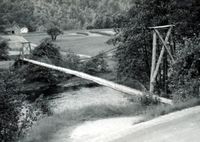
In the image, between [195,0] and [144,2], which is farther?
[144,2]

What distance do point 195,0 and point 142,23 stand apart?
2024 millimetres

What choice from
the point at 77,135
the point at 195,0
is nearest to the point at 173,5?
the point at 195,0

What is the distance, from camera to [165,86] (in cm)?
1090

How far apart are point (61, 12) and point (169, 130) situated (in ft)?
302

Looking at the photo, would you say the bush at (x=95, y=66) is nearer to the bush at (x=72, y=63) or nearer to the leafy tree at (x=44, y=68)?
the bush at (x=72, y=63)

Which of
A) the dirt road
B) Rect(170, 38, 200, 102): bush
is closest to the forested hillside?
Rect(170, 38, 200, 102): bush

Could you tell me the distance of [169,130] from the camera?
6.50m

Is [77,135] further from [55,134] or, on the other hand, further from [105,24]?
[105,24]

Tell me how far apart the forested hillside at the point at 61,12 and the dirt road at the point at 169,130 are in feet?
192

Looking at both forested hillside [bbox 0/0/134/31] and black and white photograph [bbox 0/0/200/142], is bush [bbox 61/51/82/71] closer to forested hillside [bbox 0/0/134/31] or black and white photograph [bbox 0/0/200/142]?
black and white photograph [bbox 0/0/200/142]

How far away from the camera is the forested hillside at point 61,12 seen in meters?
77.7

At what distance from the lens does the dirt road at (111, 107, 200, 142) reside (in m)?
6.15

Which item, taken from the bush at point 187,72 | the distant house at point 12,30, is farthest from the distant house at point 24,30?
the bush at point 187,72

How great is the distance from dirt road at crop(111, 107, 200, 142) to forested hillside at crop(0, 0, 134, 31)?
192ft
